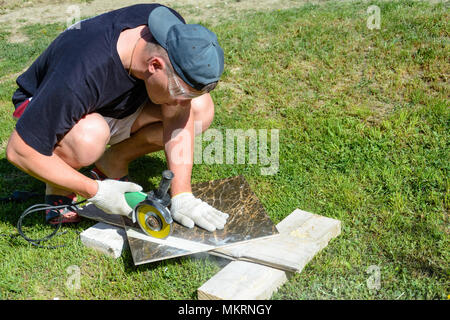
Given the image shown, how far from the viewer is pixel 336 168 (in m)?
3.22

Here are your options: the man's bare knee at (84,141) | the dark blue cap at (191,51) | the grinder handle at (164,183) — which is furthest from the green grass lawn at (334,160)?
the dark blue cap at (191,51)

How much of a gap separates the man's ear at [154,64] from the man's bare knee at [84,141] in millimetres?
514

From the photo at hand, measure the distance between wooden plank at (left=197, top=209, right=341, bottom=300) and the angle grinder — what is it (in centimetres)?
34

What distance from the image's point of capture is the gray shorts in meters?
2.84

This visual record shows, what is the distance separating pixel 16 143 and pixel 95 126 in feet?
1.47

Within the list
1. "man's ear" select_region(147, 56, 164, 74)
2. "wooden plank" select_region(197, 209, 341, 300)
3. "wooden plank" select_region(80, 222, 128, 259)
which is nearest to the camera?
"wooden plank" select_region(197, 209, 341, 300)

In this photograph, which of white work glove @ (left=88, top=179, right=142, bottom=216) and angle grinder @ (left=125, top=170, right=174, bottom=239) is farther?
white work glove @ (left=88, top=179, right=142, bottom=216)

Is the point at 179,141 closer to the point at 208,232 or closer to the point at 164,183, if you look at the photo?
the point at 164,183

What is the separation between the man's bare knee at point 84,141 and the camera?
2.48 metres

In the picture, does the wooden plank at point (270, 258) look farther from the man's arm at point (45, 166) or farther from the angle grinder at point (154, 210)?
the man's arm at point (45, 166)

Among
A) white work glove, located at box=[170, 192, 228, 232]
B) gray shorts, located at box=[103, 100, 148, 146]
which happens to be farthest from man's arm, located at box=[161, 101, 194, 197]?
gray shorts, located at box=[103, 100, 148, 146]

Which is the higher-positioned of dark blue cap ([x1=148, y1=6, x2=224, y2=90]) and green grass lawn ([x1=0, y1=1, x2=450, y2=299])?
dark blue cap ([x1=148, y1=6, x2=224, y2=90])

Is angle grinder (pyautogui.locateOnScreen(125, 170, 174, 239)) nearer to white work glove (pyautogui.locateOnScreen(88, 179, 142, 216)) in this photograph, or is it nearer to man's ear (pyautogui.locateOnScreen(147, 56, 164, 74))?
white work glove (pyautogui.locateOnScreen(88, 179, 142, 216))

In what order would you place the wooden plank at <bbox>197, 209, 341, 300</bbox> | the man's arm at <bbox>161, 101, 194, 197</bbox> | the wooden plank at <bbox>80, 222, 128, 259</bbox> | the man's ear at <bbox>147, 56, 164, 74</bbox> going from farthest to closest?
the man's arm at <bbox>161, 101, 194, 197</bbox> < the wooden plank at <bbox>80, 222, 128, 259</bbox> < the man's ear at <bbox>147, 56, 164, 74</bbox> < the wooden plank at <bbox>197, 209, 341, 300</bbox>
